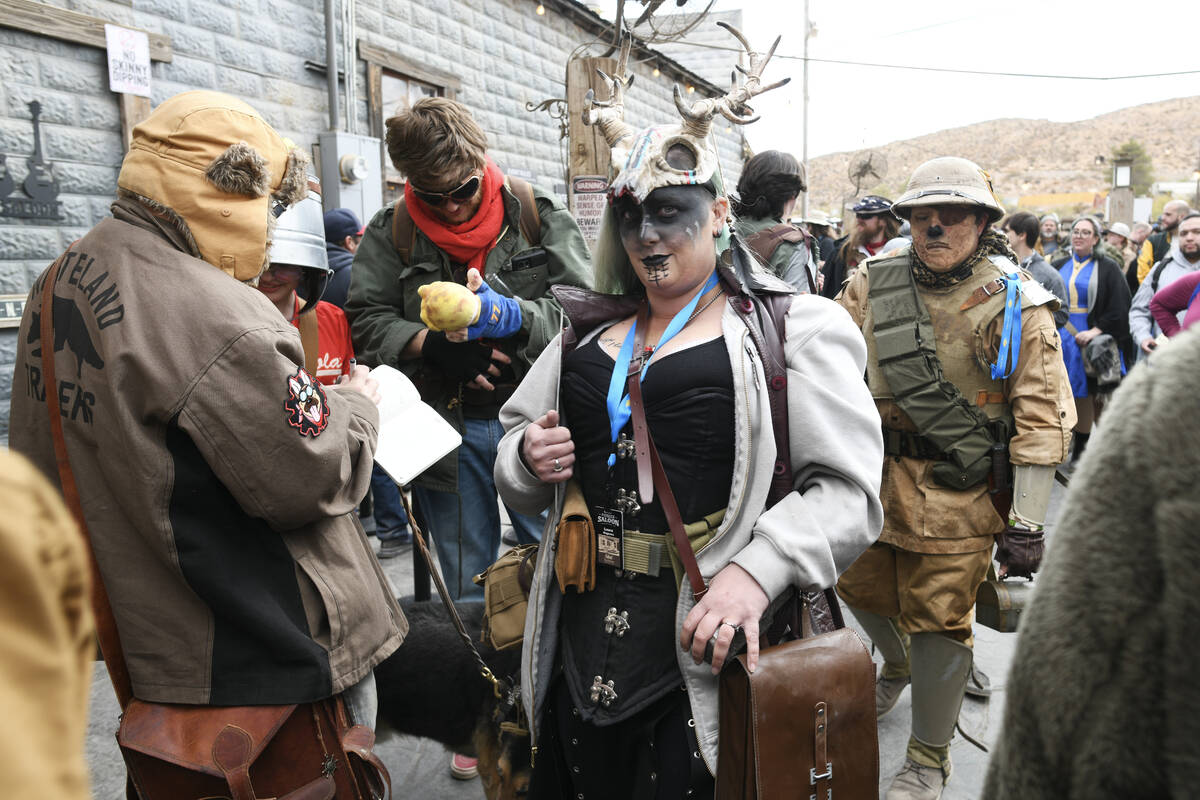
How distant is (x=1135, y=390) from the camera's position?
745mm

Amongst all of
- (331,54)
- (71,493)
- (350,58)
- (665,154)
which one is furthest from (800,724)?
(350,58)

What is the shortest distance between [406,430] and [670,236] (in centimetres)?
106

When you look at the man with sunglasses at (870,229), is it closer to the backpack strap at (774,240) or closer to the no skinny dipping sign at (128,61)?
the backpack strap at (774,240)

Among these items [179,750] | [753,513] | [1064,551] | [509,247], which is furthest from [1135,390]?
[509,247]

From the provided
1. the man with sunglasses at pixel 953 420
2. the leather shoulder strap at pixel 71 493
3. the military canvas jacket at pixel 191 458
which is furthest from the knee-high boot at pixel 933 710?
the leather shoulder strap at pixel 71 493

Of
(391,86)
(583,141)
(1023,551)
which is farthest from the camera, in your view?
(391,86)

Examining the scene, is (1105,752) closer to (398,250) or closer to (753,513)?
(753,513)

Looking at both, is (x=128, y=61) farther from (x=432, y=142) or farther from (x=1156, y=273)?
(x=1156, y=273)

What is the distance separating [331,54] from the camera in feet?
23.1

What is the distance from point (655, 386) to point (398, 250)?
175 cm

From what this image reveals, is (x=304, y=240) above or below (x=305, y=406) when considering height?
above

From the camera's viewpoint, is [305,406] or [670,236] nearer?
[305,406]

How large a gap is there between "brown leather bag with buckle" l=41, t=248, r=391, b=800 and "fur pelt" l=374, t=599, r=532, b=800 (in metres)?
0.79

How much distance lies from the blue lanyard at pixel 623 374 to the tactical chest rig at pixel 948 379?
1365 mm
